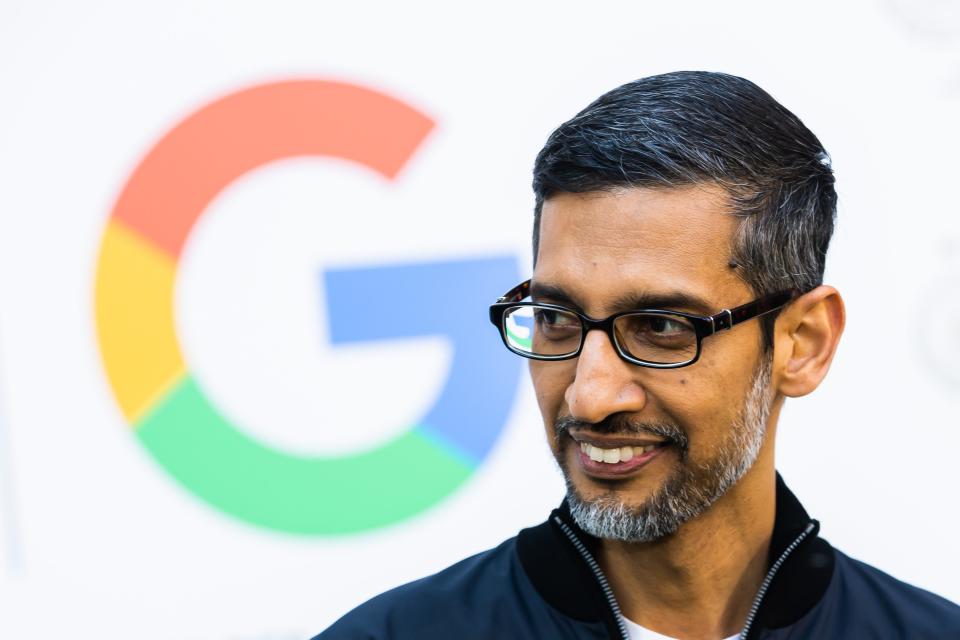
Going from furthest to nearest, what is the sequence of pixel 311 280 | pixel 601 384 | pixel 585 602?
pixel 311 280, pixel 585 602, pixel 601 384

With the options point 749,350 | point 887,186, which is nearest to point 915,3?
point 887,186

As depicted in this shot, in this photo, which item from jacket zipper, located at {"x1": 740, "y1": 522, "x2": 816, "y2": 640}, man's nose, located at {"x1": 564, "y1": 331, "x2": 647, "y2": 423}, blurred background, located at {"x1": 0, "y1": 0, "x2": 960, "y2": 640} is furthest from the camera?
blurred background, located at {"x1": 0, "y1": 0, "x2": 960, "y2": 640}

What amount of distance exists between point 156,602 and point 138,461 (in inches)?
8.8

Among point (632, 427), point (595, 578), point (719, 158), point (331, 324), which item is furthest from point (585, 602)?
point (331, 324)

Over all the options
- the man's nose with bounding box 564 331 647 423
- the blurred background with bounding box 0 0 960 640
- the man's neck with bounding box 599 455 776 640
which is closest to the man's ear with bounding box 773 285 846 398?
the man's neck with bounding box 599 455 776 640

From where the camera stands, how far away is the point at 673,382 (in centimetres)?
109

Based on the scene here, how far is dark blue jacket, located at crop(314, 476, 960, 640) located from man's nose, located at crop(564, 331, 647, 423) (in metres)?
0.24

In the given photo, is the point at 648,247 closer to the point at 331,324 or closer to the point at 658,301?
the point at 658,301

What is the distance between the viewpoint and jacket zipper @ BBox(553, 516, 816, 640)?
1.19 meters

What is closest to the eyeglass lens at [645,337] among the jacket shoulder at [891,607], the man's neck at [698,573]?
the man's neck at [698,573]

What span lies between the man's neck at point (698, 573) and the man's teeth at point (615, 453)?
131 millimetres

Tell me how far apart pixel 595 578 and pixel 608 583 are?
3cm

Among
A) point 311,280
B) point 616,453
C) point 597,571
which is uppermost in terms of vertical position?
point 311,280

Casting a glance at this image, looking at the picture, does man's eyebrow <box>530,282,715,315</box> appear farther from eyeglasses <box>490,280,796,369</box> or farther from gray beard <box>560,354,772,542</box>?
gray beard <box>560,354,772,542</box>
